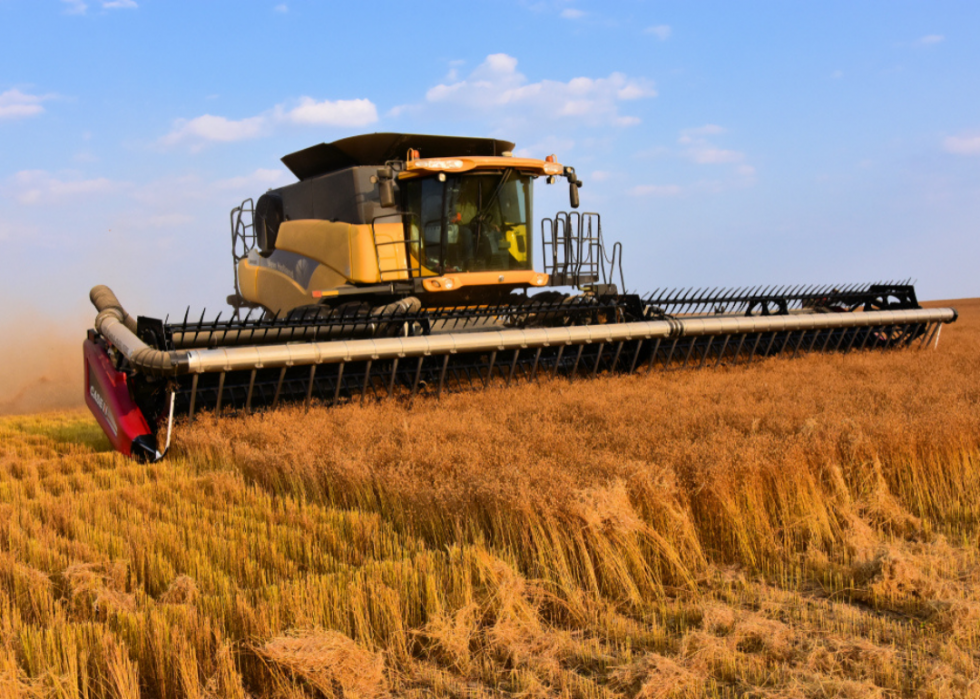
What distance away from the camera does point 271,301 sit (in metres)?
9.16

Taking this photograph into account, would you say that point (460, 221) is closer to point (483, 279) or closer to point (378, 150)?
point (483, 279)

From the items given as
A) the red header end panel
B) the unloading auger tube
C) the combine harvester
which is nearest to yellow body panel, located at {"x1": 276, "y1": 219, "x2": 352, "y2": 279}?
the combine harvester

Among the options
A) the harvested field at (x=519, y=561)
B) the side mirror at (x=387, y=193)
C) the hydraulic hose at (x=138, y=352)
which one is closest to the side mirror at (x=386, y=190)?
the side mirror at (x=387, y=193)

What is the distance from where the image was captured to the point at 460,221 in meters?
7.46

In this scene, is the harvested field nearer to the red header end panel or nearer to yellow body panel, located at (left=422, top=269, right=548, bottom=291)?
the red header end panel

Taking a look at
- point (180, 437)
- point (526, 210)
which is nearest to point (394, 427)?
point (180, 437)

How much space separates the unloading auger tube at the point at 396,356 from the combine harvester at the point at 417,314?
0.05 ft

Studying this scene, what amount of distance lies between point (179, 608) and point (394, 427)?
2.47 meters

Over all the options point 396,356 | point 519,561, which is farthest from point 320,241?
point 519,561

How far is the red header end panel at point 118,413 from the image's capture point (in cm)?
489

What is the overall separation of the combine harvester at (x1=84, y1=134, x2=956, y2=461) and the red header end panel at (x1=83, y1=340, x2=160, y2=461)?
0.05ft

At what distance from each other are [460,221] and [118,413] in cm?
352

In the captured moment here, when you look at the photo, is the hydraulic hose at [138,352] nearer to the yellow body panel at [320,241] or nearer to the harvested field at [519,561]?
the harvested field at [519,561]

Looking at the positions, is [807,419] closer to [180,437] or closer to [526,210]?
[180,437]
